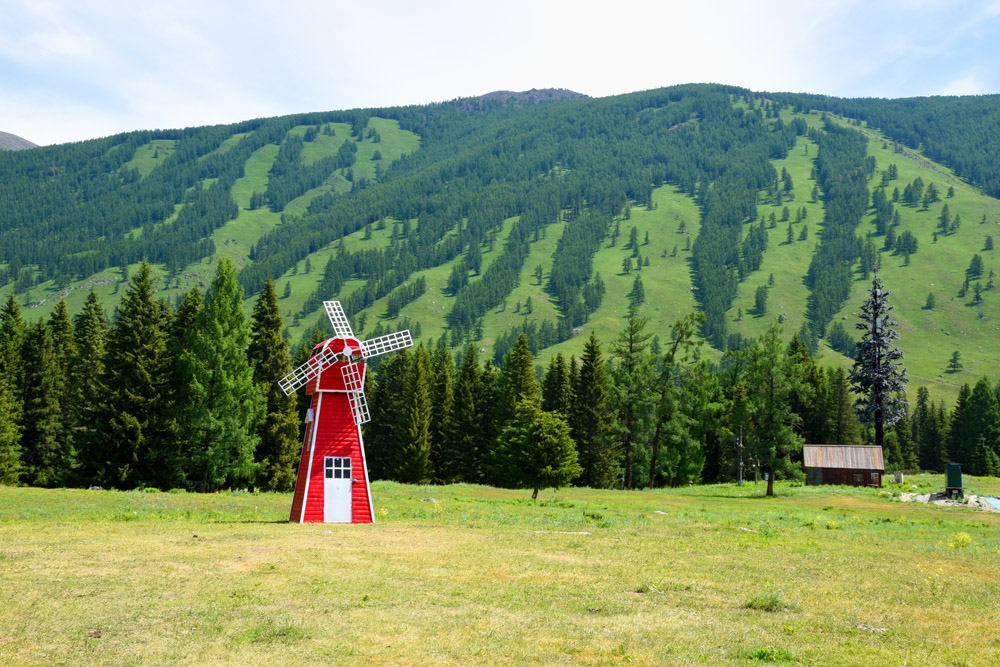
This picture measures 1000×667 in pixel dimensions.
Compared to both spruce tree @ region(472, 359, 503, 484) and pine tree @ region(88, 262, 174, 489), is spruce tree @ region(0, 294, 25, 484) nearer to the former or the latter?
pine tree @ region(88, 262, 174, 489)

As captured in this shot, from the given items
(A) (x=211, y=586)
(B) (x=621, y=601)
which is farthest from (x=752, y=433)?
(A) (x=211, y=586)

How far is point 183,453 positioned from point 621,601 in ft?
142

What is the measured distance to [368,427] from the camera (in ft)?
321

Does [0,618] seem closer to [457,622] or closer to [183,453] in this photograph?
[457,622]

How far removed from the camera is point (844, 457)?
87.1 meters

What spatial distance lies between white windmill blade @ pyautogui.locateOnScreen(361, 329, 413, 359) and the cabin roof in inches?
2406

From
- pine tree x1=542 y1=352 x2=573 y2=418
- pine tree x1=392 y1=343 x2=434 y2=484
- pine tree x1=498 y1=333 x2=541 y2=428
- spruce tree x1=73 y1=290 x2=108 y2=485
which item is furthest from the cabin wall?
spruce tree x1=73 y1=290 x2=108 y2=485

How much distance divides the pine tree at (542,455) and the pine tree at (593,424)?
28.2 meters

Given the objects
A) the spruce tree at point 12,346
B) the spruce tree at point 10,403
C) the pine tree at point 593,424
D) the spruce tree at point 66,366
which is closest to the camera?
the spruce tree at point 10,403

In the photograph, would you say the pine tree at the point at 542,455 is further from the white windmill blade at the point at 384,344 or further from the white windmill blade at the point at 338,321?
the white windmill blade at the point at 338,321

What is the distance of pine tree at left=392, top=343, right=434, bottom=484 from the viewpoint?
85.6m

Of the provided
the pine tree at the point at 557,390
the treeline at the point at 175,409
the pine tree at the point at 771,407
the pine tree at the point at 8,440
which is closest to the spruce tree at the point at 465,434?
the pine tree at the point at 557,390

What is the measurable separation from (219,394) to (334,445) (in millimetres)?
21344

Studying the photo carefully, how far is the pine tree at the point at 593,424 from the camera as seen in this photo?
3445 inches
